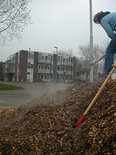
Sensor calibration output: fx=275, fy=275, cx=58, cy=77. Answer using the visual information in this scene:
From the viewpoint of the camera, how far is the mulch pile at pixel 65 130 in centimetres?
346

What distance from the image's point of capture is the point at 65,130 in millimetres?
3896

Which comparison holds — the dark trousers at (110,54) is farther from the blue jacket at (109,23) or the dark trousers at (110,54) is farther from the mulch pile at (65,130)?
the mulch pile at (65,130)

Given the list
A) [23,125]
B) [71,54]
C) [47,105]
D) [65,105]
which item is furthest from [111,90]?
[71,54]

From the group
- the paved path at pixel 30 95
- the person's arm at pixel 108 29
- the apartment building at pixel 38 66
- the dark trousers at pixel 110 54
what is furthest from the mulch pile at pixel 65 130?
the apartment building at pixel 38 66

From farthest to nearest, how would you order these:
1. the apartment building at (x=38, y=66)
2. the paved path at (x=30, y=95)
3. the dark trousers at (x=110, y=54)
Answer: the apartment building at (x=38, y=66), the paved path at (x=30, y=95), the dark trousers at (x=110, y=54)

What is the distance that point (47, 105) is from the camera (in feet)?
16.2

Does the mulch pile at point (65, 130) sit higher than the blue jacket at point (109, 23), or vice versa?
the blue jacket at point (109, 23)

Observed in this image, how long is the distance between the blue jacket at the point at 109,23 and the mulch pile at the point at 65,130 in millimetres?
897

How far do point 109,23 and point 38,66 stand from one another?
7727 centimetres

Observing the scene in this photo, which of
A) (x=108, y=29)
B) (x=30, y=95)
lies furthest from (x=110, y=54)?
(x=30, y=95)

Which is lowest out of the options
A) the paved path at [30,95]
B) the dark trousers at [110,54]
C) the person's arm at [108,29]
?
the paved path at [30,95]

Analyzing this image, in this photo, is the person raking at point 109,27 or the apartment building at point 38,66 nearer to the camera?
the person raking at point 109,27

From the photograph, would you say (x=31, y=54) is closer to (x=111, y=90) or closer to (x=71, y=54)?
(x=71, y=54)

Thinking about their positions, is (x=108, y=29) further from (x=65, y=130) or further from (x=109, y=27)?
(x=65, y=130)
